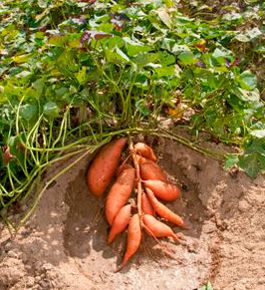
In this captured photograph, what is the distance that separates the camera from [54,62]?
217 cm

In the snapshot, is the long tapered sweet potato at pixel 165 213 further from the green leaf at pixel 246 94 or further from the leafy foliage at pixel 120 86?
the green leaf at pixel 246 94

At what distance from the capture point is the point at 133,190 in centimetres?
229

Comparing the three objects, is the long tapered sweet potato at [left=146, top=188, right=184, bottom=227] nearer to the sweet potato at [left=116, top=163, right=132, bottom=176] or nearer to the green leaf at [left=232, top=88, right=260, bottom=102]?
the sweet potato at [left=116, top=163, right=132, bottom=176]

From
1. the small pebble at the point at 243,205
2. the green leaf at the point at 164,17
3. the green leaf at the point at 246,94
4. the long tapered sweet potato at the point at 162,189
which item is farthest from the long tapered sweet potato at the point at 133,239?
the green leaf at the point at 164,17

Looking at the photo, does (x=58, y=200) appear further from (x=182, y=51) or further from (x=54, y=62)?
(x=182, y=51)

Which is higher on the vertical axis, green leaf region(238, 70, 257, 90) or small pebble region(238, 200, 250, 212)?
green leaf region(238, 70, 257, 90)

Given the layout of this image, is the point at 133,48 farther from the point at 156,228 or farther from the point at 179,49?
the point at 156,228

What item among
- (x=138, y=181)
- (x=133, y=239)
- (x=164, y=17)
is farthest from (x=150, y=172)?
(x=164, y=17)

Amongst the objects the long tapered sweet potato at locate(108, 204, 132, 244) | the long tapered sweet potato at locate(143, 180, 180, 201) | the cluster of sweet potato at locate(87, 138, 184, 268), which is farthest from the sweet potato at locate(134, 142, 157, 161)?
the long tapered sweet potato at locate(108, 204, 132, 244)

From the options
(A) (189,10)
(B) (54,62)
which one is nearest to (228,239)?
(B) (54,62)

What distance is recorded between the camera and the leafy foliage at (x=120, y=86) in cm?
213

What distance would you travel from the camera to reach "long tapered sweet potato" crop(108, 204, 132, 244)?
7.05 ft

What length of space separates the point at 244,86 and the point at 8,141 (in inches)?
30.3

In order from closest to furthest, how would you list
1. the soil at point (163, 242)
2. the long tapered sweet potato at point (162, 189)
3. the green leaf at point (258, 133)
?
the soil at point (163, 242) < the green leaf at point (258, 133) < the long tapered sweet potato at point (162, 189)
